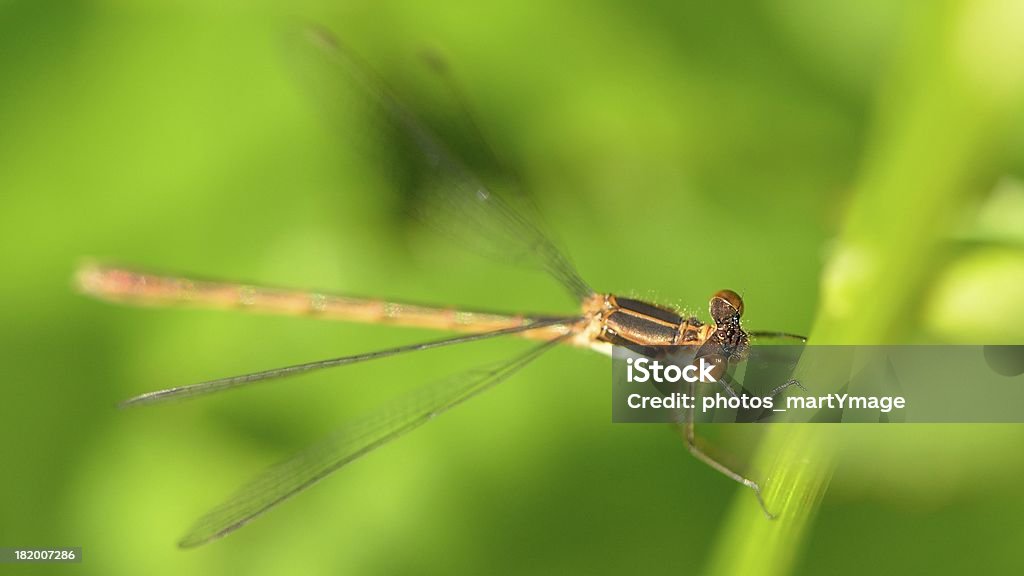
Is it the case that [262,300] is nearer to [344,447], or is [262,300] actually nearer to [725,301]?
[344,447]

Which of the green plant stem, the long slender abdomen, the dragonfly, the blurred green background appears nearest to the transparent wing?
the dragonfly

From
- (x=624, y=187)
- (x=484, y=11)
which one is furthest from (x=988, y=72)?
(x=484, y=11)

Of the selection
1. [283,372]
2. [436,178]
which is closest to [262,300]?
[283,372]

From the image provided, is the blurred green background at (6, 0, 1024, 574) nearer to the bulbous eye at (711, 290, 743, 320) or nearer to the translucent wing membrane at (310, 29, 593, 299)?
the translucent wing membrane at (310, 29, 593, 299)

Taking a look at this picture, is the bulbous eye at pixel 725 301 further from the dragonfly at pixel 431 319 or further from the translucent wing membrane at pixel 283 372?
the translucent wing membrane at pixel 283 372

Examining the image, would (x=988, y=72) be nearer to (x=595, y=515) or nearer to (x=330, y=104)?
(x=595, y=515)

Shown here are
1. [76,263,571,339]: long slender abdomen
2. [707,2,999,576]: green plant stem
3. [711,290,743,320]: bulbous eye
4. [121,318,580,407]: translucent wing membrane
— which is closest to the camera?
[707,2,999,576]: green plant stem

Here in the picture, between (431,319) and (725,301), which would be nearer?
(725,301)

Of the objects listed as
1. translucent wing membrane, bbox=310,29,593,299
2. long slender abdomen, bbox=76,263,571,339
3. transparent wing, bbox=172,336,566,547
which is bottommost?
transparent wing, bbox=172,336,566,547
